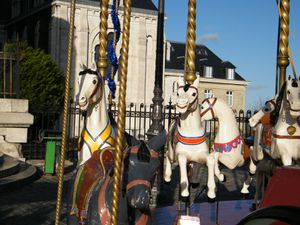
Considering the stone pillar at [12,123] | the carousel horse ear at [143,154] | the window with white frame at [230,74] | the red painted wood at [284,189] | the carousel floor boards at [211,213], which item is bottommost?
the carousel floor boards at [211,213]

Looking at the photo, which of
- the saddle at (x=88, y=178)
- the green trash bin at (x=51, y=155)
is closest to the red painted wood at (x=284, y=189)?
the saddle at (x=88, y=178)

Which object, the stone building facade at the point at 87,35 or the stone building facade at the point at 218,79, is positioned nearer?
the stone building facade at the point at 87,35

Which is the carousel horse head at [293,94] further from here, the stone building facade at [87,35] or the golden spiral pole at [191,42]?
the stone building facade at [87,35]

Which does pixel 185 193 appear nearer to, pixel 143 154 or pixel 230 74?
pixel 143 154

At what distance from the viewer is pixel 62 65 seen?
40.5 metres

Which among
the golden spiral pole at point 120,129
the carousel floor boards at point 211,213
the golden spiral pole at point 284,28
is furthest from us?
the carousel floor boards at point 211,213

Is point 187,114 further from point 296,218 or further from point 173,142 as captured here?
point 296,218

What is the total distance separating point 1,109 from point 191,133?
10.8 meters

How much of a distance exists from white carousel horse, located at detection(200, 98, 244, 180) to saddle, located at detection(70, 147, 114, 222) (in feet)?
6.75

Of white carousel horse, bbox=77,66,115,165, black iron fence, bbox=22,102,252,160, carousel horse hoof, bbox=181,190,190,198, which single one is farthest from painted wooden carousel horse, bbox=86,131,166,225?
black iron fence, bbox=22,102,252,160

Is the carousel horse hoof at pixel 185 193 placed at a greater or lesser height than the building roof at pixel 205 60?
lesser

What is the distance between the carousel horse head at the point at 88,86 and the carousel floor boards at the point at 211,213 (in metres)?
2.18

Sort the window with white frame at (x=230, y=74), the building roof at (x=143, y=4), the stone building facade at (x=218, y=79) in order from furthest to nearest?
the window with white frame at (x=230, y=74), the stone building facade at (x=218, y=79), the building roof at (x=143, y=4)

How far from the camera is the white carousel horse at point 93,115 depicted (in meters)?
6.37
